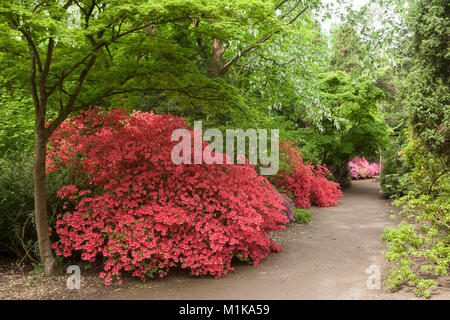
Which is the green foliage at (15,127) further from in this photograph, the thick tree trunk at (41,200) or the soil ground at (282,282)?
the soil ground at (282,282)

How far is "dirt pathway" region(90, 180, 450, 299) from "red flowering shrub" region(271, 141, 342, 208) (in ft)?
9.15

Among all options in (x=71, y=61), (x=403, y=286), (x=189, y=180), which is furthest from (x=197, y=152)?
(x=403, y=286)

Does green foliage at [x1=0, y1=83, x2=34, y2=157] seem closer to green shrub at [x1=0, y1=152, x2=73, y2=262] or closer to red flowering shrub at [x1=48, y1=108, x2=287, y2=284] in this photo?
green shrub at [x1=0, y1=152, x2=73, y2=262]

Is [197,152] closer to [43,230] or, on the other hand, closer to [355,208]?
[43,230]

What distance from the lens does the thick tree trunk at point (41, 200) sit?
15.7ft

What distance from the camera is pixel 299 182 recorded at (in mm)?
11133

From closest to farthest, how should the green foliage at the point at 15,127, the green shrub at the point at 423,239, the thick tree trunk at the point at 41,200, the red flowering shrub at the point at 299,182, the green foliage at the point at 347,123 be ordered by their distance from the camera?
the green shrub at the point at 423,239, the thick tree trunk at the point at 41,200, the green foliage at the point at 15,127, the red flowering shrub at the point at 299,182, the green foliage at the point at 347,123

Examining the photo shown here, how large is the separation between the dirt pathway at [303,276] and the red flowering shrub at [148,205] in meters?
0.24

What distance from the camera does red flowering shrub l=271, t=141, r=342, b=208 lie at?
34.5ft

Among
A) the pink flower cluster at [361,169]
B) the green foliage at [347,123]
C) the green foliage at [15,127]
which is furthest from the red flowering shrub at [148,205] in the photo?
the pink flower cluster at [361,169]

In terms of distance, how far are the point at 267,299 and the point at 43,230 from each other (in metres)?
3.05

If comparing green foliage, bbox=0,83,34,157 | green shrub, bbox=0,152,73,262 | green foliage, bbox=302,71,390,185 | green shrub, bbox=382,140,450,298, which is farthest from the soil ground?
green foliage, bbox=302,71,390,185

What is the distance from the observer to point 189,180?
5184 millimetres

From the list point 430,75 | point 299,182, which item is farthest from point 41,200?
point 430,75
